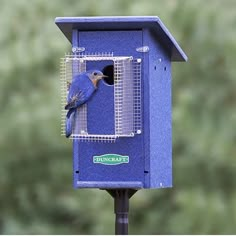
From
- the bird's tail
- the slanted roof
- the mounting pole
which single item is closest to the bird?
the bird's tail

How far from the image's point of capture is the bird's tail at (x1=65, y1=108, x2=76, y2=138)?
536cm

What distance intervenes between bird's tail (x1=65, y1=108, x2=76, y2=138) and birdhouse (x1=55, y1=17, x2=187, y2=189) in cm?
2

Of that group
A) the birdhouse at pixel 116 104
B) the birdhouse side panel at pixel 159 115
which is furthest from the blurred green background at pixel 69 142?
the birdhouse at pixel 116 104

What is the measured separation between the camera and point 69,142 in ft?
33.7

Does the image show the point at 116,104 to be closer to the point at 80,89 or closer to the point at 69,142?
the point at 80,89

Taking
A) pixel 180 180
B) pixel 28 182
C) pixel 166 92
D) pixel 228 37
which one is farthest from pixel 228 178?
pixel 166 92

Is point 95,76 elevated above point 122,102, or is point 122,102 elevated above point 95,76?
point 95,76

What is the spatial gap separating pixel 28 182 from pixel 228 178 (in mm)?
1746

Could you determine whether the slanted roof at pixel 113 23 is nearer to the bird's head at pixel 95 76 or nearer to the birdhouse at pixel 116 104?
the birdhouse at pixel 116 104

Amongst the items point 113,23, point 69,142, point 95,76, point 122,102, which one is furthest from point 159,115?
point 69,142

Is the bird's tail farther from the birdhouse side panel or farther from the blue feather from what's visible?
the birdhouse side panel

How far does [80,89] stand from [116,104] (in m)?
0.16

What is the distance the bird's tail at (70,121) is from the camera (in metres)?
5.36

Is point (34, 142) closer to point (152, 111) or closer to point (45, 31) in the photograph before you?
point (45, 31)
